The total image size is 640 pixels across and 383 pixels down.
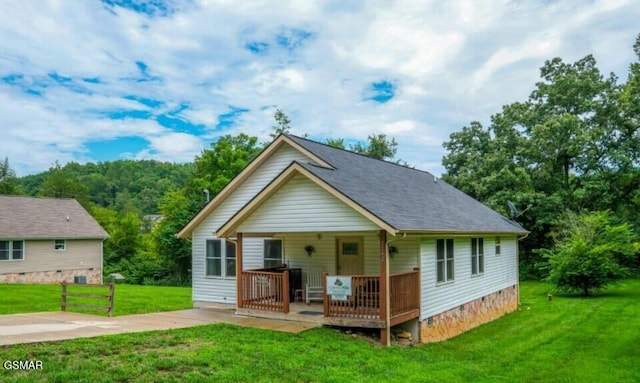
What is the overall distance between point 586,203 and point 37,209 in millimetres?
34992

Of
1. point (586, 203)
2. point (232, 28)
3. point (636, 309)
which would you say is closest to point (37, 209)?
point (232, 28)

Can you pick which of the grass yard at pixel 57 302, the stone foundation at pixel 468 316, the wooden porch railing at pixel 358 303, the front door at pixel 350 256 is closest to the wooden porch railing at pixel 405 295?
the wooden porch railing at pixel 358 303

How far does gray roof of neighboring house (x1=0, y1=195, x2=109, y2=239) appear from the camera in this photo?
28.0m

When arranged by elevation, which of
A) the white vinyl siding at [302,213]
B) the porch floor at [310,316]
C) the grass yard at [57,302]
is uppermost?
the white vinyl siding at [302,213]

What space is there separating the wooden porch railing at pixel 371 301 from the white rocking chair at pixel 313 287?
8.20ft

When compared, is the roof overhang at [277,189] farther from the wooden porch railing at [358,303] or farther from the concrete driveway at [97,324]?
the concrete driveway at [97,324]

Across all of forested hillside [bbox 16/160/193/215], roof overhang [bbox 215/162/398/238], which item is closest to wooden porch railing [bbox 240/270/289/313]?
roof overhang [bbox 215/162/398/238]

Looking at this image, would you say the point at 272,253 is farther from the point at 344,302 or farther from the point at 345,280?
the point at 345,280

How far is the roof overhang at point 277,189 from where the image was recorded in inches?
416

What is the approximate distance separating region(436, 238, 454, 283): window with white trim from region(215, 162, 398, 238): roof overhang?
3743 millimetres

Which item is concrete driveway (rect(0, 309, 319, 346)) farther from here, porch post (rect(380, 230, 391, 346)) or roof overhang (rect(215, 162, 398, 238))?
roof overhang (rect(215, 162, 398, 238))

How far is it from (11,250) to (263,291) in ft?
70.2

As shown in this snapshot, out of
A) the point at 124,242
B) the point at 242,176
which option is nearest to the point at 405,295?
the point at 242,176

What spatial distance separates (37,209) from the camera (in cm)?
3083
